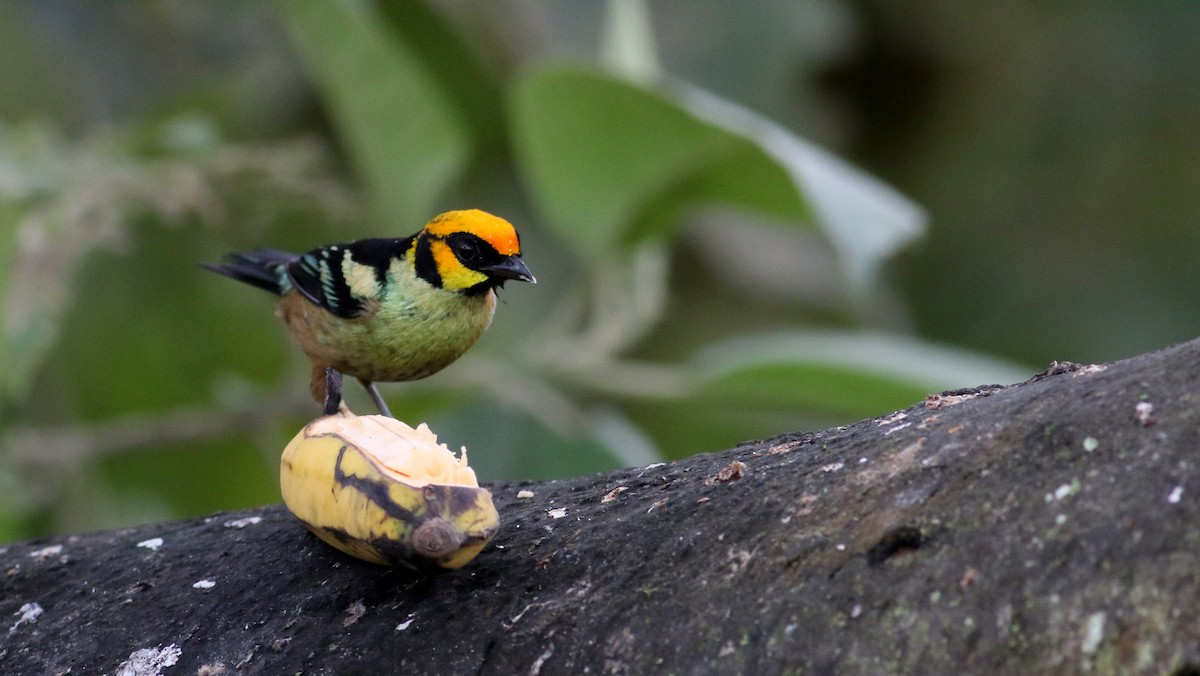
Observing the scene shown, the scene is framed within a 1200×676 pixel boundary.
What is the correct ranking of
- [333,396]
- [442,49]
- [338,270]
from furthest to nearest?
1. [442,49]
2. [338,270]
3. [333,396]

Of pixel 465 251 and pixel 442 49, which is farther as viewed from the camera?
pixel 442 49

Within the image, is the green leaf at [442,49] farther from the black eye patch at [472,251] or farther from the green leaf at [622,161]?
the black eye patch at [472,251]

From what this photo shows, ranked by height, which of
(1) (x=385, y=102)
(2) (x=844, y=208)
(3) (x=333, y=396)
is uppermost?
(1) (x=385, y=102)

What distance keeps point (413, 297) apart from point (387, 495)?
1102 mm

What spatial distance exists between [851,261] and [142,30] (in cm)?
409

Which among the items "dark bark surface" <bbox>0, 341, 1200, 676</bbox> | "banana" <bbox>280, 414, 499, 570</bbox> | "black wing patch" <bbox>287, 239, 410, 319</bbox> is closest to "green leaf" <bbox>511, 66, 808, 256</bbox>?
"black wing patch" <bbox>287, 239, 410, 319</bbox>

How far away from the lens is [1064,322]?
7832 mm

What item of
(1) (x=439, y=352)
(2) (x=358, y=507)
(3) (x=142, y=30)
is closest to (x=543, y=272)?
(3) (x=142, y=30)

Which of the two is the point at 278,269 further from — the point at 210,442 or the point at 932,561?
the point at 932,561

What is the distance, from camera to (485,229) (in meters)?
2.84

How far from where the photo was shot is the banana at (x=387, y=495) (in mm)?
1847

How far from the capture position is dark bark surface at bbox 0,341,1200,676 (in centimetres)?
142

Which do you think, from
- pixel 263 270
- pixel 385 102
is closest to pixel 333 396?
pixel 263 270

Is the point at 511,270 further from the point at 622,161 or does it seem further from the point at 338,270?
the point at 622,161
